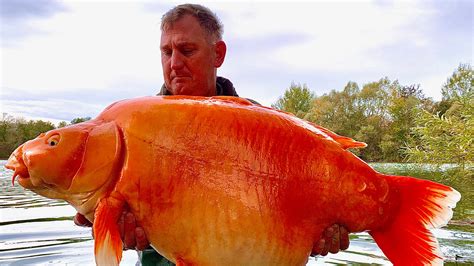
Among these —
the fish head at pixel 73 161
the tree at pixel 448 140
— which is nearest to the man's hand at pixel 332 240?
the fish head at pixel 73 161

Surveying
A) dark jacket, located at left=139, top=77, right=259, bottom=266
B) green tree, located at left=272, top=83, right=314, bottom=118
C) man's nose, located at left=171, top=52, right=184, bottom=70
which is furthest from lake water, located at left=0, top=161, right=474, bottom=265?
green tree, located at left=272, top=83, right=314, bottom=118

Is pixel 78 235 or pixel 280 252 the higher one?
pixel 280 252

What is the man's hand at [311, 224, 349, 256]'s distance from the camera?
2.70 metres

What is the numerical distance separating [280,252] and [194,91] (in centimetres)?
204

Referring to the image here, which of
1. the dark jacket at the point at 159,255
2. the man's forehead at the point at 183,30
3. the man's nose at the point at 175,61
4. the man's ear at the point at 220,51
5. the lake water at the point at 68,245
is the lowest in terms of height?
the lake water at the point at 68,245

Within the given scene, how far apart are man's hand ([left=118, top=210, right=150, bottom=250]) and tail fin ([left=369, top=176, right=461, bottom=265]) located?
1.25 metres

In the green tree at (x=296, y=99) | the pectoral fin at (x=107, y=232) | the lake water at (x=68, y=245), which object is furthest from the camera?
the green tree at (x=296, y=99)

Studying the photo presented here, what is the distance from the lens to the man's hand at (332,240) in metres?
2.70

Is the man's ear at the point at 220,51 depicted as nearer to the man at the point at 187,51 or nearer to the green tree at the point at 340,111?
the man at the point at 187,51

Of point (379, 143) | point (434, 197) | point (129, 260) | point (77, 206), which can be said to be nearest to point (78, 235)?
point (129, 260)

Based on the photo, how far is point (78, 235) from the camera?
31.0 ft

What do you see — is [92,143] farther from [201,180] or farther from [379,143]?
[379,143]

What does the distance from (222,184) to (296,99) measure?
237 ft

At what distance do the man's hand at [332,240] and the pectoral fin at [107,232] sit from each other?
3.39 feet
